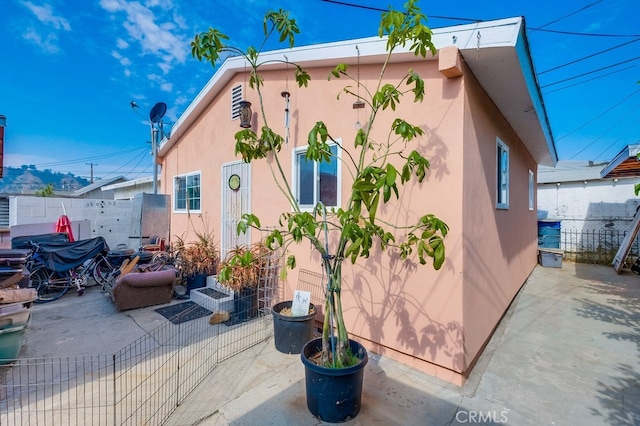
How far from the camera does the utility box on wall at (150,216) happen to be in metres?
7.71

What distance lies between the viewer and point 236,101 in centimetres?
548

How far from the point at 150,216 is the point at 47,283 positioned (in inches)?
109

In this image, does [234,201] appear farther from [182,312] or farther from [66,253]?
[66,253]

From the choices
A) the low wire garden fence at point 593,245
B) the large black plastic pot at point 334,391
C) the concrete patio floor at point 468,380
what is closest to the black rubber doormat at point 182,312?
the concrete patio floor at point 468,380

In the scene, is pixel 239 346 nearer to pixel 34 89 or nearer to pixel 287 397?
pixel 287 397

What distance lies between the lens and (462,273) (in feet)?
9.16

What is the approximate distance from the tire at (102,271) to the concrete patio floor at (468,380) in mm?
966

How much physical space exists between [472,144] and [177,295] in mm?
5373

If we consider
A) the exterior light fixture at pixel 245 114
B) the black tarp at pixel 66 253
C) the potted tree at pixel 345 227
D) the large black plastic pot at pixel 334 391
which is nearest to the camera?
the potted tree at pixel 345 227

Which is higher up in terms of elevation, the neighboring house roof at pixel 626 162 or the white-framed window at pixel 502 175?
the neighboring house roof at pixel 626 162

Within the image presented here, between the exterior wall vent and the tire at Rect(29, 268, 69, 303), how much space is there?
177 inches

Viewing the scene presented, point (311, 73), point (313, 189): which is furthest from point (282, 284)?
point (311, 73)

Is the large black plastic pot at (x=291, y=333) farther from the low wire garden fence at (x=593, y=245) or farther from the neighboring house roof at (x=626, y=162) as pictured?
the low wire garden fence at (x=593, y=245)

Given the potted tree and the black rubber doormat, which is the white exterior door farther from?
the potted tree
